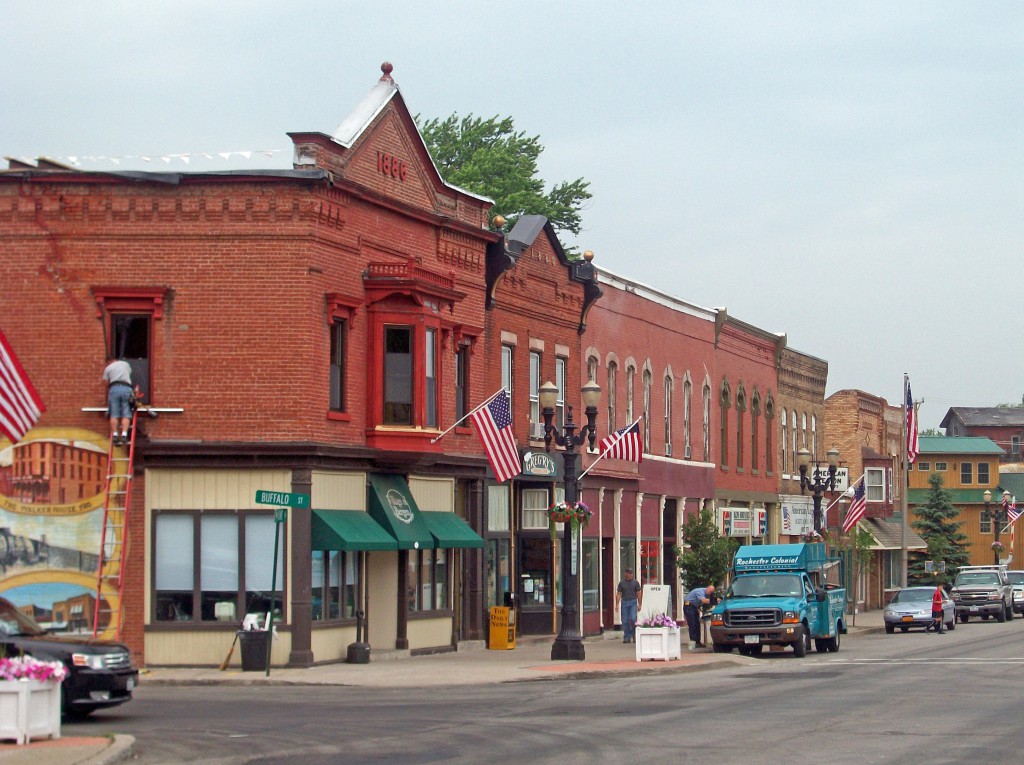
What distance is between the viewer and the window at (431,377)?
34812 mm

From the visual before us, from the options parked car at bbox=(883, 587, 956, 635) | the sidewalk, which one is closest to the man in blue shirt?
the sidewalk

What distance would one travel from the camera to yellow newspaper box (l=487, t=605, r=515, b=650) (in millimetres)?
38188

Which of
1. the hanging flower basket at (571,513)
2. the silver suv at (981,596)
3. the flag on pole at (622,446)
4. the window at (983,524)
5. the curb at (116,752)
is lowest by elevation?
the silver suv at (981,596)

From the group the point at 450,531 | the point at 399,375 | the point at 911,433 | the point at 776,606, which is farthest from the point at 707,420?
the point at 399,375

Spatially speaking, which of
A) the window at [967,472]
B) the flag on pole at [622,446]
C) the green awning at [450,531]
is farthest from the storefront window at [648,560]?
the window at [967,472]

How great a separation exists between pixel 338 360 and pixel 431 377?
302cm

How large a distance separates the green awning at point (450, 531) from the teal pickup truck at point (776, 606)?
5.54m

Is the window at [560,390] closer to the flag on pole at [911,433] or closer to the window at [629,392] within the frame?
the window at [629,392]

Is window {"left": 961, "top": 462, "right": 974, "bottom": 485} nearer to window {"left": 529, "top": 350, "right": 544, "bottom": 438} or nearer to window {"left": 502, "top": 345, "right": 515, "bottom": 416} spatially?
window {"left": 529, "top": 350, "right": 544, "bottom": 438}

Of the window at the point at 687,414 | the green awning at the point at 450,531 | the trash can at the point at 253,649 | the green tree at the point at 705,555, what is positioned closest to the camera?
the trash can at the point at 253,649

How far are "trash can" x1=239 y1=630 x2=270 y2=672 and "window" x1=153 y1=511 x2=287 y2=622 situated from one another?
118cm

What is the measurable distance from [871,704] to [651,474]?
26.2m

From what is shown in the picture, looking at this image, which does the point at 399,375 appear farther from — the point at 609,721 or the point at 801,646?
the point at 609,721

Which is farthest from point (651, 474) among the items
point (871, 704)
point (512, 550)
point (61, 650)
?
point (61, 650)
